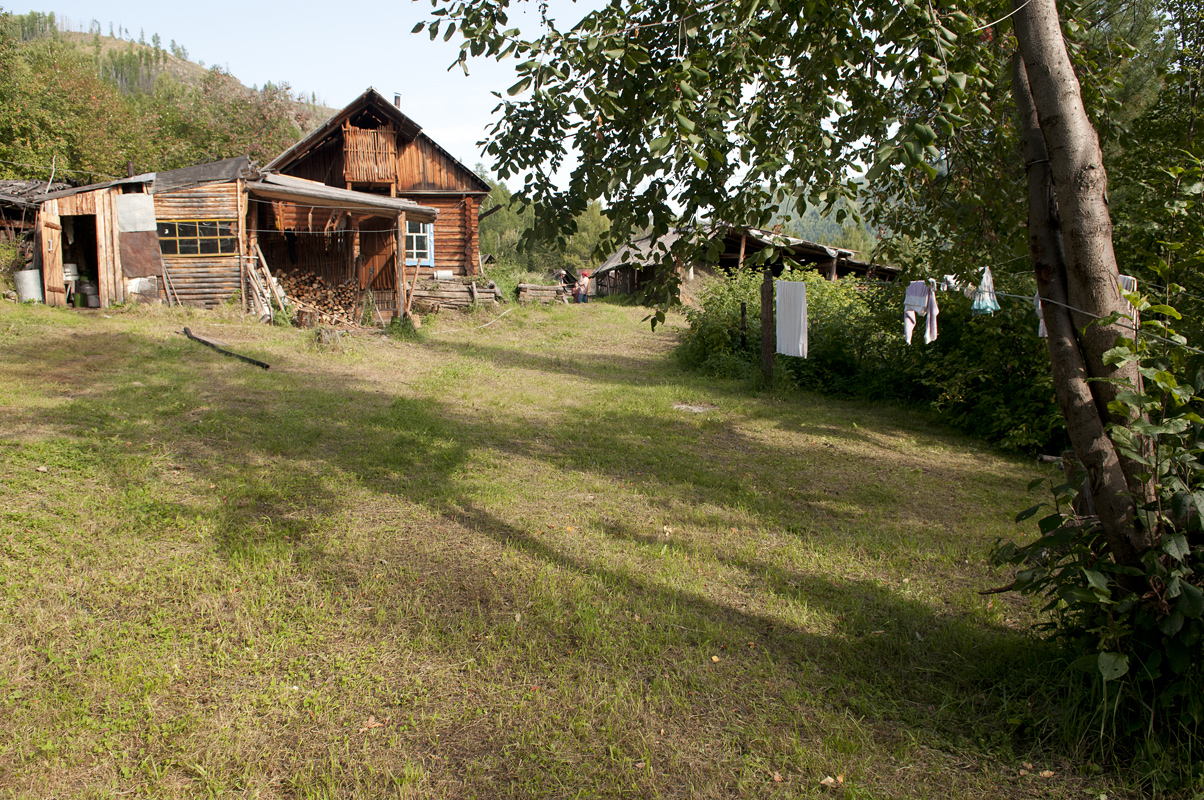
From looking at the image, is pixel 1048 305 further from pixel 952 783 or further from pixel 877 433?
pixel 877 433

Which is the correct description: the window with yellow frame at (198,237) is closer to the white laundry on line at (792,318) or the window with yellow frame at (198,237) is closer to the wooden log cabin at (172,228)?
the wooden log cabin at (172,228)

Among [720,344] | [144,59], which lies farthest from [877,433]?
[144,59]

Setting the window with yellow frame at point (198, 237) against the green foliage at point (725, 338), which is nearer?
the green foliage at point (725, 338)

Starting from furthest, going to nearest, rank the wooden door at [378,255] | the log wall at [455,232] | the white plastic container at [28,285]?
the log wall at [455,232] < the wooden door at [378,255] < the white plastic container at [28,285]

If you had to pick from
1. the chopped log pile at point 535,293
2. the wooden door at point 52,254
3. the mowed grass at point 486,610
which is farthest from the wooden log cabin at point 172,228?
the mowed grass at point 486,610

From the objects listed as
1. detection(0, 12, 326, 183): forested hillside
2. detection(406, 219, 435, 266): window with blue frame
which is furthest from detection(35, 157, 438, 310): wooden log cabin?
detection(0, 12, 326, 183): forested hillside

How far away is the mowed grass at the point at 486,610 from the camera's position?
2904mm

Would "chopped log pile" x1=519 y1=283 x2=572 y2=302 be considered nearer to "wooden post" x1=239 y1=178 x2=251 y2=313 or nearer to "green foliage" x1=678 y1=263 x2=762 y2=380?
"wooden post" x1=239 y1=178 x2=251 y2=313

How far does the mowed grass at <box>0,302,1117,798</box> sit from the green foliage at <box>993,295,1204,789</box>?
0.34 metres

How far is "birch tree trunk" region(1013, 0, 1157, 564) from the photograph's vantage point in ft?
9.59

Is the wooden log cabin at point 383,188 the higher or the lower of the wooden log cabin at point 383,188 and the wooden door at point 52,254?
the higher

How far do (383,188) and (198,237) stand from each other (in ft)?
27.4

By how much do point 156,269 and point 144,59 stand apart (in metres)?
147

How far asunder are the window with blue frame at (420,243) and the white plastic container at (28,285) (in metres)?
10.3
